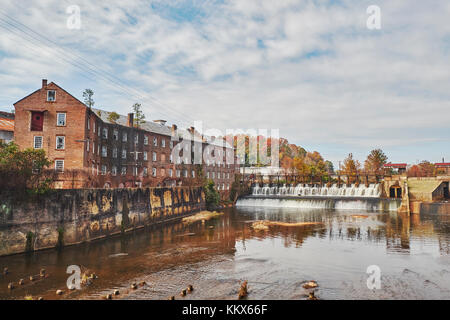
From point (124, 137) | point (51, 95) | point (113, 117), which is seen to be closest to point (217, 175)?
point (124, 137)

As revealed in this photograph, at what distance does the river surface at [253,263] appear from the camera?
47.5 feet

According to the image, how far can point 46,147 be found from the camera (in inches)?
1298

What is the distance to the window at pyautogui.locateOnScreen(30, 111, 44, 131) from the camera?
33.1m

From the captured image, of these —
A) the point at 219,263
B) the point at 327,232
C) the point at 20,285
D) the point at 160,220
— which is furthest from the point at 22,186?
the point at 327,232

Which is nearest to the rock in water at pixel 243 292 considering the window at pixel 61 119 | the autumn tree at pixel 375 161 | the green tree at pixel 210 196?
the window at pixel 61 119

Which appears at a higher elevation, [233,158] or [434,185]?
[233,158]

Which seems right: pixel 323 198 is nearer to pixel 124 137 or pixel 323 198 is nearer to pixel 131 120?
pixel 124 137

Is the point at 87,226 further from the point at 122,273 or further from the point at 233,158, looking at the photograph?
the point at 233,158

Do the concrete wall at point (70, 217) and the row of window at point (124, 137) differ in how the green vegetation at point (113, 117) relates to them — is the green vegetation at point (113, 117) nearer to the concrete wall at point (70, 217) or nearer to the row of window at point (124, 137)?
the row of window at point (124, 137)

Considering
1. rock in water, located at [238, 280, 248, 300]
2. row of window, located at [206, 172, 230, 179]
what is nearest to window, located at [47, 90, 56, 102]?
rock in water, located at [238, 280, 248, 300]

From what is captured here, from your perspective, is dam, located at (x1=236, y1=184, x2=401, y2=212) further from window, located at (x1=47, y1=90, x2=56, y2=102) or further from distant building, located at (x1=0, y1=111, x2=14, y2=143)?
distant building, located at (x1=0, y1=111, x2=14, y2=143)

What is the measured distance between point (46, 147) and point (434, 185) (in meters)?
55.0

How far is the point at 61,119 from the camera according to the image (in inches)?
1315

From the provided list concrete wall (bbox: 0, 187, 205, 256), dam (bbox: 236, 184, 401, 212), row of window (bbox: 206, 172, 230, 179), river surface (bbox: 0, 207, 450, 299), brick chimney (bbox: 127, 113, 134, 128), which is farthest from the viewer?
row of window (bbox: 206, 172, 230, 179)
